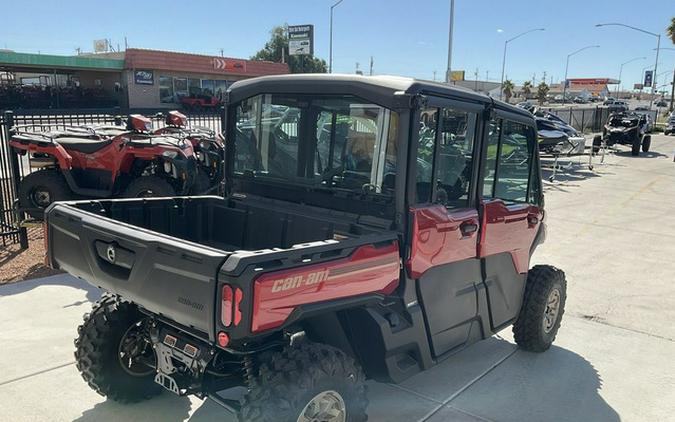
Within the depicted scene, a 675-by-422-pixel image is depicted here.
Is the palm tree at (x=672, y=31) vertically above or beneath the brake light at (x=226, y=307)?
above

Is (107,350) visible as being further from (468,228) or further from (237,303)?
(468,228)

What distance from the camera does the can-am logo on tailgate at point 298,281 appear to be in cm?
246

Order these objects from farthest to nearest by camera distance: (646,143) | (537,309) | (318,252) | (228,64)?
(228,64) < (646,143) < (537,309) < (318,252)

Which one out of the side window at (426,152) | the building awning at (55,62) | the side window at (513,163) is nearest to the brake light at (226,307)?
the side window at (426,152)

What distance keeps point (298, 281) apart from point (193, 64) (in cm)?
4429

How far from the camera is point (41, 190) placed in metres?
8.04

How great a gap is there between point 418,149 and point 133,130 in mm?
6883

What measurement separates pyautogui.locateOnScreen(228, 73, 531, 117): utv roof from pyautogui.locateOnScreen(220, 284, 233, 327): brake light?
55.8 inches

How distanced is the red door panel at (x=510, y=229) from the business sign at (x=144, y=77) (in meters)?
41.4

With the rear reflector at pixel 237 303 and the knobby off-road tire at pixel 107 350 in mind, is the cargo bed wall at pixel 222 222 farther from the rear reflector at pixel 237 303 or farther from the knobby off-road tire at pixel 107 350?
the rear reflector at pixel 237 303

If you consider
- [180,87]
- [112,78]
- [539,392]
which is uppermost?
[112,78]

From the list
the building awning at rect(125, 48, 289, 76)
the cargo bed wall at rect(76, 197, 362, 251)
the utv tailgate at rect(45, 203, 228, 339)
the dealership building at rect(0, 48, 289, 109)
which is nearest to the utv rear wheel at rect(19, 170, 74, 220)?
the cargo bed wall at rect(76, 197, 362, 251)

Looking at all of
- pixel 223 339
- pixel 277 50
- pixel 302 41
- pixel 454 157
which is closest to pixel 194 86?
pixel 302 41

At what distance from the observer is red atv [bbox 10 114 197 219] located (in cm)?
796
